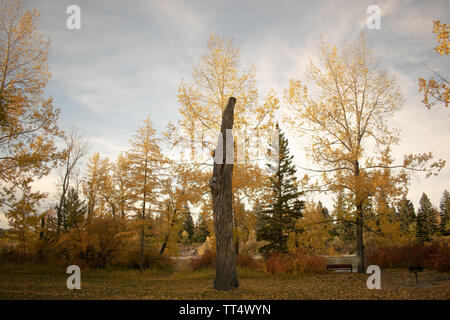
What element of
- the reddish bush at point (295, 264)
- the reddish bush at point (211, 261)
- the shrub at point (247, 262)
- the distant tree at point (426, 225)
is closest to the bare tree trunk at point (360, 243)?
the reddish bush at point (295, 264)

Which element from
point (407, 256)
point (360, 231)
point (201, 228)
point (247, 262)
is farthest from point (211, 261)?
point (201, 228)

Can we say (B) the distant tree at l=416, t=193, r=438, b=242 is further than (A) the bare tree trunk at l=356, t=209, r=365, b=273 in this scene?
Yes

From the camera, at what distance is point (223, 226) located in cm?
850

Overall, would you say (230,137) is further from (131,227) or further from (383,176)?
(131,227)

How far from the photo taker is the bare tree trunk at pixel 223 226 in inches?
331

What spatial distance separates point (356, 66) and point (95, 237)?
59.6ft

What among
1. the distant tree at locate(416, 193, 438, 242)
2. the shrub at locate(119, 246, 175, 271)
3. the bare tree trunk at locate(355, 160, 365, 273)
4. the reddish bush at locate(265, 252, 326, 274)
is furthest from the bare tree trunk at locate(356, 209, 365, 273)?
the distant tree at locate(416, 193, 438, 242)

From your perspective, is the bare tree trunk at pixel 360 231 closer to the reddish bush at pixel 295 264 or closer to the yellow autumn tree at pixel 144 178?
the reddish bush at pixel 295 264

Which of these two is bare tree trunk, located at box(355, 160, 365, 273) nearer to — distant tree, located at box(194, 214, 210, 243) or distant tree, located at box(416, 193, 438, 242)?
distant tree, located at box(194, 214, 210, 243)

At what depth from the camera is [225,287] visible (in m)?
8.30

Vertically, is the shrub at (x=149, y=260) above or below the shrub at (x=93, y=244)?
below

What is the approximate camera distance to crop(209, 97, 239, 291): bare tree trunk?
8398mm

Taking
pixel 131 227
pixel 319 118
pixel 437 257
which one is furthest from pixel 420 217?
pixel 131 227

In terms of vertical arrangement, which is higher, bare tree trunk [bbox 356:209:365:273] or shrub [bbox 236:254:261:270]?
bare tree trunk [bbox 356:209:365:273]
